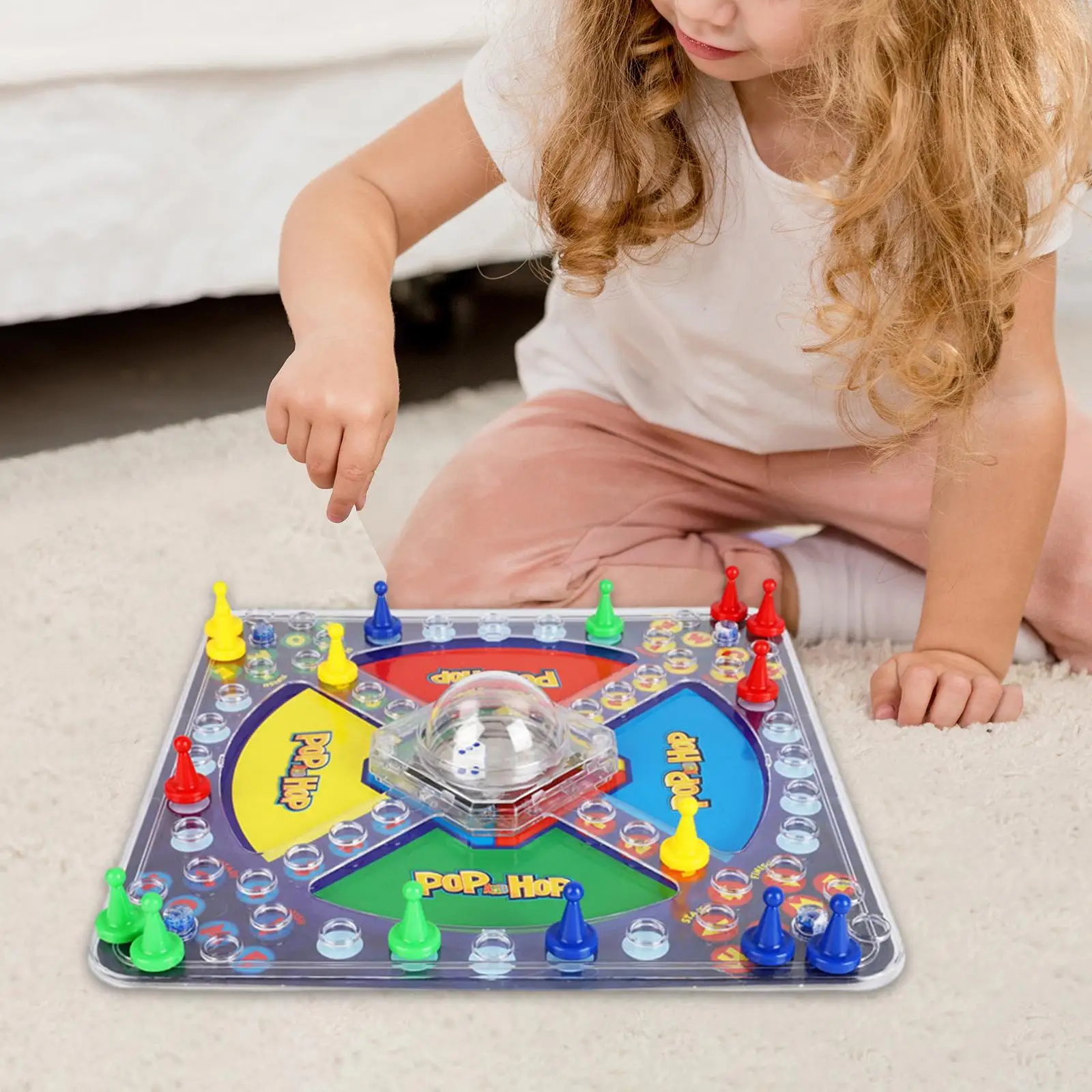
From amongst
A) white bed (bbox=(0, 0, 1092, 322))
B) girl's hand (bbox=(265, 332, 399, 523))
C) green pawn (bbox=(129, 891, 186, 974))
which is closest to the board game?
green pawn (bbox=(129, 891, 186, 974))

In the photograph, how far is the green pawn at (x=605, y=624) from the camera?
2.80ft

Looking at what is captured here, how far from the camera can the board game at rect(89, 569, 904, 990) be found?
0.61 m

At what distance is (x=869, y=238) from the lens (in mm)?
777

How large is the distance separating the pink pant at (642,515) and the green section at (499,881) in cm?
27

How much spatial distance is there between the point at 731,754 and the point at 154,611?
411 mm

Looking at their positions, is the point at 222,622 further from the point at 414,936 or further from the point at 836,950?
the point at 836,950

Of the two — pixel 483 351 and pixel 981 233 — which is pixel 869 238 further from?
pixel 483 351

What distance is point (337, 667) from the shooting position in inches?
31.7

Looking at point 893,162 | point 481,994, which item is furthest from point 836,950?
point 893,162

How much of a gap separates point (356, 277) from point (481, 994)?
0.42 meters

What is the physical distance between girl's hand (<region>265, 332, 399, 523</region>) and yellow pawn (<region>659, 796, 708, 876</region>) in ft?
0.76

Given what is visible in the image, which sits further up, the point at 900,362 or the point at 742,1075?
the point at 900,362

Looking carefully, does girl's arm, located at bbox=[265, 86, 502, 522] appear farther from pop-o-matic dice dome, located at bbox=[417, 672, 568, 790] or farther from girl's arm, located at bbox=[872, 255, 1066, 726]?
girl's arm, located at bbox=[872, 255, 1066, 726]

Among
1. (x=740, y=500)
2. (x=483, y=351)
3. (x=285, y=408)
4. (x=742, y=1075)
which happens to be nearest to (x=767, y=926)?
(x=742, y=1075)
